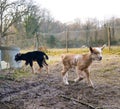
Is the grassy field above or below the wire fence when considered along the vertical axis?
below

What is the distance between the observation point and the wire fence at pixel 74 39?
2156cm

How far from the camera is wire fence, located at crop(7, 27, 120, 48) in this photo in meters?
21.6

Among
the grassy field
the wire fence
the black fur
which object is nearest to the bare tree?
the wire fence

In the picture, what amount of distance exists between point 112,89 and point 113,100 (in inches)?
41.7

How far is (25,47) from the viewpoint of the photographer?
2586 cm

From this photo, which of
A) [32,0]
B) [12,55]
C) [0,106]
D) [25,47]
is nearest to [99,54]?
[0,106]

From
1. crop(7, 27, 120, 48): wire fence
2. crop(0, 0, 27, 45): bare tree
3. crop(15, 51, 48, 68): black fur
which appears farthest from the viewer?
crop(7, 27, 120, 48): wire fence

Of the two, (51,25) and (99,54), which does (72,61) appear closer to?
(99,54)

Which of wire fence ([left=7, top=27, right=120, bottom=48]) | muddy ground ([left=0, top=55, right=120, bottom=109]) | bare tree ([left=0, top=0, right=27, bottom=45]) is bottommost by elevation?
muddy ground ([left=0, top=55, right=120, bottom=109])

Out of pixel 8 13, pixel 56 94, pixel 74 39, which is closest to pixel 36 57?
pixel 56 94

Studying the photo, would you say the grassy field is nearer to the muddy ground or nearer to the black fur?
the muddy ground

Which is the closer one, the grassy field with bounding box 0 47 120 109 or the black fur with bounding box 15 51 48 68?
the grassy field with bounding box 0 47 120 109

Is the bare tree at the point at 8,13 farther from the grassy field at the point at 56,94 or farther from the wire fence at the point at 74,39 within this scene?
the grassy field at the point at 56,94

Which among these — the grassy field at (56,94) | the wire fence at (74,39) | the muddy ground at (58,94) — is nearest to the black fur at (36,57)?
the grassy field at (56,94)
